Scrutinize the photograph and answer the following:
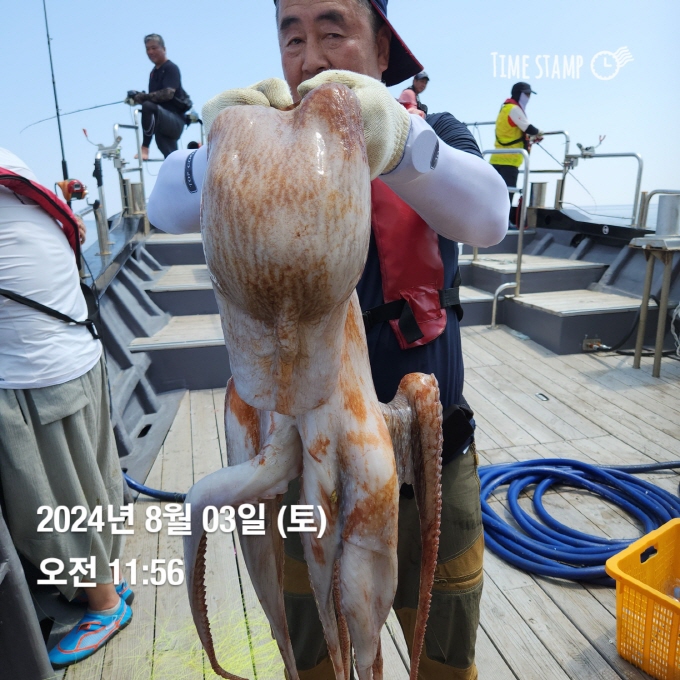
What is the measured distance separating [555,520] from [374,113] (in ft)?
9.55

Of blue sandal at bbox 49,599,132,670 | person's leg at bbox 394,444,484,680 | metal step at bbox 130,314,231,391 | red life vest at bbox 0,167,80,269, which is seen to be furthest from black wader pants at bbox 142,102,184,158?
person's leg at bbox 394,444,484,680

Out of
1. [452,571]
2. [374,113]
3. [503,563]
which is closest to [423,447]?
[374,113]

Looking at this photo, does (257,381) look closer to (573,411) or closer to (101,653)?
(101,653)

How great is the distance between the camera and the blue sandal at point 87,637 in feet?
7.41

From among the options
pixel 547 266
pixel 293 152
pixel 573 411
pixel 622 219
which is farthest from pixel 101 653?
pixel 622 219

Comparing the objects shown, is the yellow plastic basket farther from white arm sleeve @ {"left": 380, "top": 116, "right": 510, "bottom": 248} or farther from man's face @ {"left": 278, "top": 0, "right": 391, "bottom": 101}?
man's face @ {"left": 278, "top": 0, "right": 391, "bottom": 101}

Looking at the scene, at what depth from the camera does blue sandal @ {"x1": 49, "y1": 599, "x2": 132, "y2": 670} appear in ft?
7.41

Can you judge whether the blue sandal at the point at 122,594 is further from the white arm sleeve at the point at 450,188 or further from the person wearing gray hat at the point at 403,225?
the white arm sleeve at the point at 450,188

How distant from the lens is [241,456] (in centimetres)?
94

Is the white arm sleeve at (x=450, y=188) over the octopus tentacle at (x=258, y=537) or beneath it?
over

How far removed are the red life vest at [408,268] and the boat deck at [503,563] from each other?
161cm

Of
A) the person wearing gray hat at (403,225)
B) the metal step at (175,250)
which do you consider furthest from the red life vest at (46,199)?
the metal step at (175,250)

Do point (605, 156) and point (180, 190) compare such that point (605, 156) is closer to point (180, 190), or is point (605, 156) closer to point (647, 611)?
point (647, 611)

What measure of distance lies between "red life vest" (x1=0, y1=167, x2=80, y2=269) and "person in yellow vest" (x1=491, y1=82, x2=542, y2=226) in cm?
624
